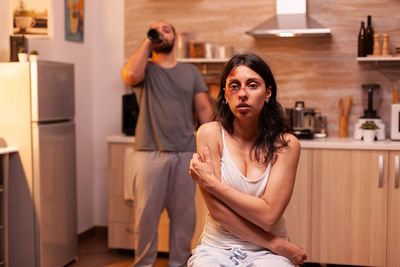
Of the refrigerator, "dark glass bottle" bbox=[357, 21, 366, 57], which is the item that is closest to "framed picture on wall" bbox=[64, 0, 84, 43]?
the refrigerator

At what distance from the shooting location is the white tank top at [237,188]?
1675 mm

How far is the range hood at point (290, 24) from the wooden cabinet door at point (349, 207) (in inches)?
33.1

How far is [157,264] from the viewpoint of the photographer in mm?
3582

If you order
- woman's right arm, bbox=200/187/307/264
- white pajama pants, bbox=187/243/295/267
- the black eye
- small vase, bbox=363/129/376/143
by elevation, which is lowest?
white pajama pants, bbox=187/243/295/267

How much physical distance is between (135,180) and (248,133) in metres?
1.53

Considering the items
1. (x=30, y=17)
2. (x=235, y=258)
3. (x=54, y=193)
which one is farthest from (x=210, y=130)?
(x=30, y=17)

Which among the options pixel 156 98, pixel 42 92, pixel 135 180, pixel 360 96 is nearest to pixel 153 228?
pixel 135 180

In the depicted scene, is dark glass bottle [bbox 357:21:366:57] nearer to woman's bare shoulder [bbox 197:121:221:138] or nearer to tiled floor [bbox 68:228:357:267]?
tiled floor [bbox 68:228:357:267]

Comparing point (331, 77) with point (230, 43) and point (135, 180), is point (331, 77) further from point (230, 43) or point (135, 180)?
point (135, 180)

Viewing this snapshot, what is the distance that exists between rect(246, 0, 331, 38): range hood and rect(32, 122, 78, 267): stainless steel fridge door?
1.50m

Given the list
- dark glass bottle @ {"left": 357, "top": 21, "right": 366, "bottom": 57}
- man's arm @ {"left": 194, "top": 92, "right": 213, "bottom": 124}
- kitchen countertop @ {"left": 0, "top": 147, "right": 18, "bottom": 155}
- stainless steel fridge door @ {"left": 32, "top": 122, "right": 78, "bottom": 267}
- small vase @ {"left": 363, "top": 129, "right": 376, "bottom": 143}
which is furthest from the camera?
dark glass bottle @ {"left": 357, "top": 21, "right": 366, "bottom": 57}

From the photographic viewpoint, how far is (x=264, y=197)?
168 centimetres

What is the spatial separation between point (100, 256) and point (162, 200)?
0.89m

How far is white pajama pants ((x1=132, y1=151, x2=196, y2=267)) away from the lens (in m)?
3.13
